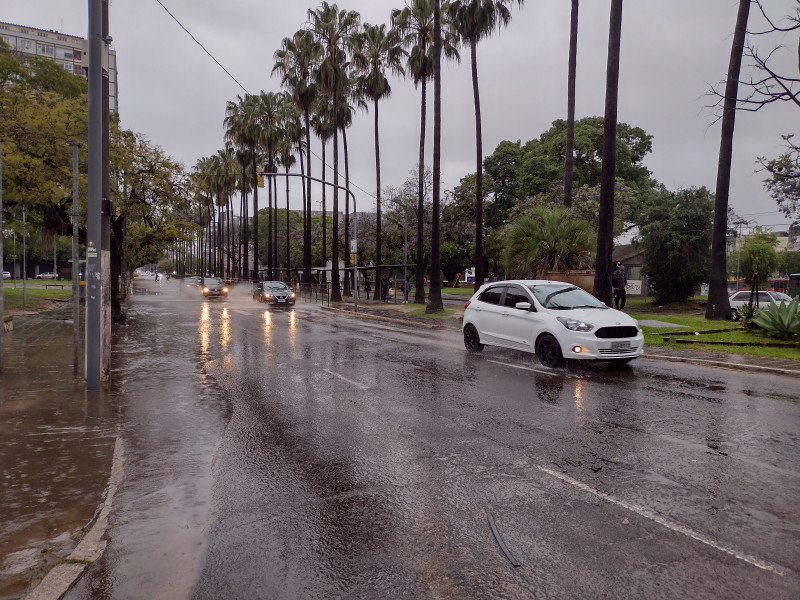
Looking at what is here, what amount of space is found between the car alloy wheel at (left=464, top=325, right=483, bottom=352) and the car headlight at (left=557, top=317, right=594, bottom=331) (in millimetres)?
2984

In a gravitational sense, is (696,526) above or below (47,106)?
below

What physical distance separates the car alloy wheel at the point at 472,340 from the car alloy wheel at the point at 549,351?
233cm

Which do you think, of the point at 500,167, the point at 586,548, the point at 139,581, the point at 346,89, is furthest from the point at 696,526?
the point at 500,167

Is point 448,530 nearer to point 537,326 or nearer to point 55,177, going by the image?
point 537,326

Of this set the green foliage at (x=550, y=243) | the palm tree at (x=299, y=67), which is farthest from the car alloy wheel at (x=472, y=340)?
the palm tree at (x=299, y=67)

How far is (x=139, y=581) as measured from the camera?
12.5 ft

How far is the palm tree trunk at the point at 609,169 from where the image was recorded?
18078 mm

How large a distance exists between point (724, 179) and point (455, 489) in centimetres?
1882

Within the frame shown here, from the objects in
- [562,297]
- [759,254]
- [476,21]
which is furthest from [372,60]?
[759,254]

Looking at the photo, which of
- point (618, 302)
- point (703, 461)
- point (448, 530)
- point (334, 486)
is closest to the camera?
point (448, 530)

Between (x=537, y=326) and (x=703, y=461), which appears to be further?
(x=537, y=326)

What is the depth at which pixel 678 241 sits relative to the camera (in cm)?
3544

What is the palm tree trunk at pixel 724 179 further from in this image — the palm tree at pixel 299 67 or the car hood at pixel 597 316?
the palm tree at pixel 299 67

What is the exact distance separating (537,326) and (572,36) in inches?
646
